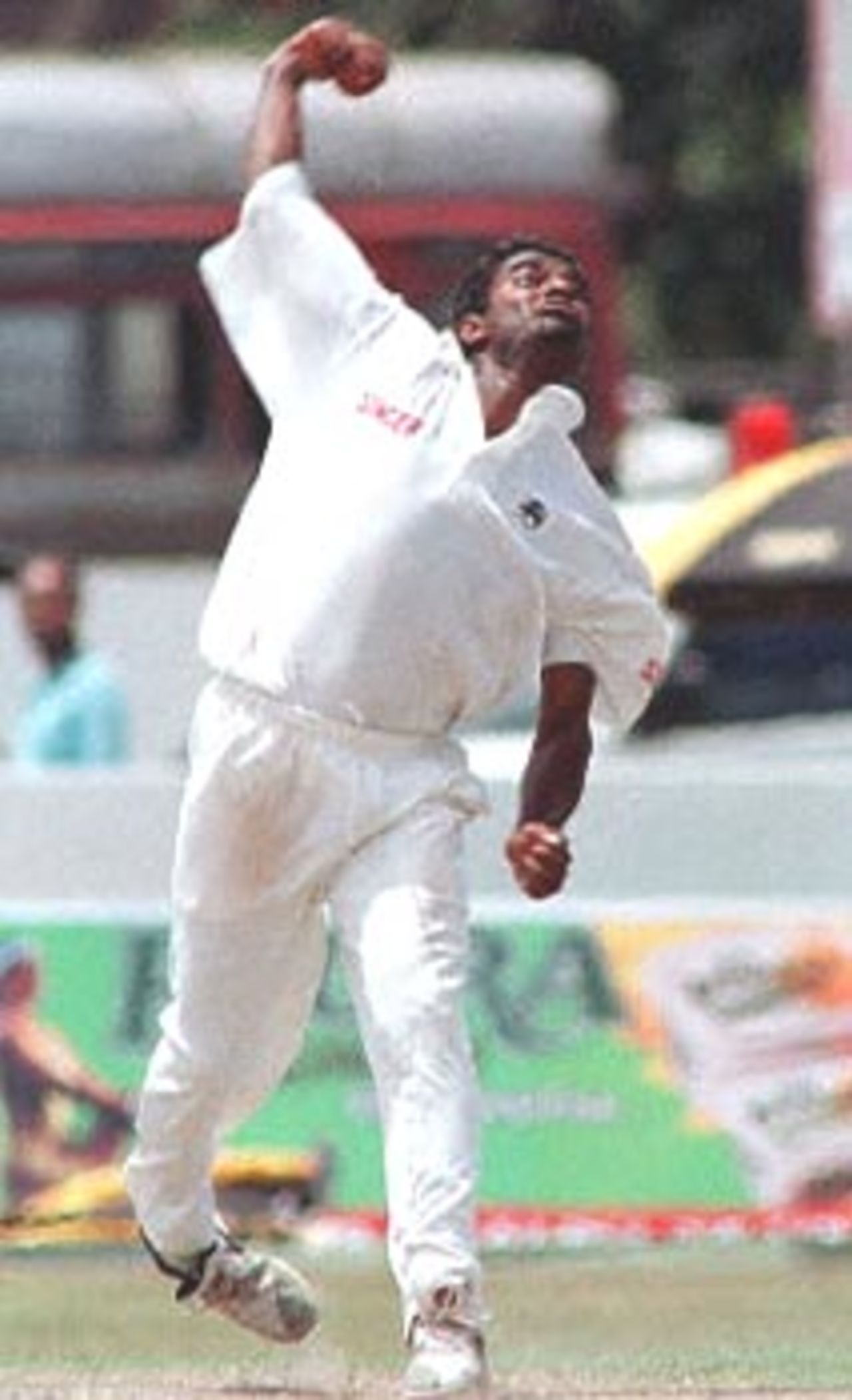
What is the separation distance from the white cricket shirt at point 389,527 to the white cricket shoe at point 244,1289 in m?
1.02

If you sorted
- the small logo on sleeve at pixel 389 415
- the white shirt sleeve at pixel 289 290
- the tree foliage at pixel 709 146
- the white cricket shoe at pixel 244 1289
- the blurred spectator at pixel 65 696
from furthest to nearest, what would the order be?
the tree foliage at pixel 709 146 < the blurred spectator at pixel 65 696 < the white cricket shoe at pixel 244 1289 < the white shirt sleeve at pixel 289 290 < the small logo on sleeve at pixel 389 415

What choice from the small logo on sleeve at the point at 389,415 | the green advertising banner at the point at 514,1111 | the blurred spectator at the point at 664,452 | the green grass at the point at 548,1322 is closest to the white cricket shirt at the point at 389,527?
the small logo on sleeve at the point at 389,415

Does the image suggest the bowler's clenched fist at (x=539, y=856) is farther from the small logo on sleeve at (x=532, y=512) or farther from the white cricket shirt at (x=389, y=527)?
the small logo on sleeve at (x=532, y=512)

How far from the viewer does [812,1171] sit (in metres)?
16.4

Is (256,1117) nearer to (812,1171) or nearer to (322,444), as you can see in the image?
(812,1171)

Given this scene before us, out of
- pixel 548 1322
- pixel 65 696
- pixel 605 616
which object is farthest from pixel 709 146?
pixel 605 616

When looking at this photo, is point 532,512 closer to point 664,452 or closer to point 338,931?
point 338,931

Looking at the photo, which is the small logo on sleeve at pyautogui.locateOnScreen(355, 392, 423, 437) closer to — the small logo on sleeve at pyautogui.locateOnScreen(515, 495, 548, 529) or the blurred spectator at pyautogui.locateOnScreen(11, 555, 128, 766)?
the small logo on sleeve at pyautogui.locateOnScreen(515, 495, 548, 529)

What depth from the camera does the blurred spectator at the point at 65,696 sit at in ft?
60.7

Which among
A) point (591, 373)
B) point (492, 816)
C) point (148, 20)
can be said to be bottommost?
point (148, 20)

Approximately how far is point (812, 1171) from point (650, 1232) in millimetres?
423

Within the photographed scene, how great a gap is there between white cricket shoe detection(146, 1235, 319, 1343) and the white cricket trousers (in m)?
0.24

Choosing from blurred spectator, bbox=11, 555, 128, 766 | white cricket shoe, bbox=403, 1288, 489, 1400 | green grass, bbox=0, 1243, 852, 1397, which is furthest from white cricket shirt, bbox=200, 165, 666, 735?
blurred spectator, bbox=11, 555, 128, 766

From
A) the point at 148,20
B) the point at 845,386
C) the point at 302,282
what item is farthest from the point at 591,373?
the point at 302,282
